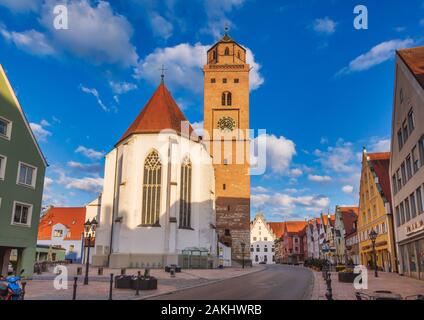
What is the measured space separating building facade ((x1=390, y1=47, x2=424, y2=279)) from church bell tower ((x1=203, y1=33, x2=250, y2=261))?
2798 cm

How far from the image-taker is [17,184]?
942 inches

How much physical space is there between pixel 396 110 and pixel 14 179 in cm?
2651

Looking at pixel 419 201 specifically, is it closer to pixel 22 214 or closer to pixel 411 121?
pixel 411 121

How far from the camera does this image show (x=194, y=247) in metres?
39.9

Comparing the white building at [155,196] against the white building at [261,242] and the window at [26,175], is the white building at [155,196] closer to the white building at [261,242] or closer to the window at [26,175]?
the window at [26,175]

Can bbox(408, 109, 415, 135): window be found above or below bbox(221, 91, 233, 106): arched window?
below

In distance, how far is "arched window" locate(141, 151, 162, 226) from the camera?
38.6 m

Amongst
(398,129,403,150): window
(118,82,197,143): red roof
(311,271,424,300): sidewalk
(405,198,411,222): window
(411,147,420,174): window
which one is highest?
(118,82,197,143): red roof

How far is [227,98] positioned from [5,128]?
41.5m

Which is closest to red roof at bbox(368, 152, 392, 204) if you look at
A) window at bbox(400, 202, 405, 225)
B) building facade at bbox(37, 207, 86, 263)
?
window at bbox(400, 202, 405, 225)

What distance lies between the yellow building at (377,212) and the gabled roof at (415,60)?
15374 mm

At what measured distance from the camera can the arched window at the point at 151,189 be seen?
3862 centimetres

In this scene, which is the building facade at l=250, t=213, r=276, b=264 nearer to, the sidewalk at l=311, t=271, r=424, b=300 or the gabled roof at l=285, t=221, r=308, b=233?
the gabled roof at l=285, t=221, r=308, b=233

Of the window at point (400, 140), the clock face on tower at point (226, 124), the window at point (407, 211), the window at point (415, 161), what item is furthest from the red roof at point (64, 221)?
the window at point (415, 161)
